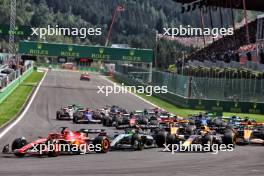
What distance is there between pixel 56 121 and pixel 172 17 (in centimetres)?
14164

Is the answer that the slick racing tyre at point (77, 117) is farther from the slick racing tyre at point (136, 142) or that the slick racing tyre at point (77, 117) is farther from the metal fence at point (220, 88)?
the metal fence at point (220, 88)

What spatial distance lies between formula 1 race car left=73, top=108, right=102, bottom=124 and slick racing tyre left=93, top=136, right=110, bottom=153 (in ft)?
35.4

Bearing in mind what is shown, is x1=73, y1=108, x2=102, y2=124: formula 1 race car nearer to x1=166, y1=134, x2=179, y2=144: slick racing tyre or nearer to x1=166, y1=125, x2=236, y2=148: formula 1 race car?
x1=166, y1=125, x2=236, y2=148: formula 1 race car

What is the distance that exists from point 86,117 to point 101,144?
1105 centimetres

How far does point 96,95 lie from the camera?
5328 centimetres

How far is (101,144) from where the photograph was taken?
1756 cm

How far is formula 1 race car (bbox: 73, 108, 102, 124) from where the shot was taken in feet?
93.8

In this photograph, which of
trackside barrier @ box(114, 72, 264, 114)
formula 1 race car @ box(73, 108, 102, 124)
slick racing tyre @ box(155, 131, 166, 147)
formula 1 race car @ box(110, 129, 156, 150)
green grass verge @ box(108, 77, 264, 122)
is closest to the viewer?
formula 1 race car @ box(110, 129, 156, 150)

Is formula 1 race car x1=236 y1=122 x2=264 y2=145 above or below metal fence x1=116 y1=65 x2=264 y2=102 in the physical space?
below

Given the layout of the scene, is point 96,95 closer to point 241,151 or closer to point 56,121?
point 56,121

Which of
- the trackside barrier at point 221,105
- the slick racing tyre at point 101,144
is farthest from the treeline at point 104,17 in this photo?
the slick racing tyre at point 101,144

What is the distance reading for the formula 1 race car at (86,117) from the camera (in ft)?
93.8

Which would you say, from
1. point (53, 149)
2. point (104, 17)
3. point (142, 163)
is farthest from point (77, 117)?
point (104, 17)

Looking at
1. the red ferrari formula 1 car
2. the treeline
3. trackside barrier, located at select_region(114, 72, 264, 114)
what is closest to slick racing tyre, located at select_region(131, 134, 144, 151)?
the red ferrari formula 1 car
